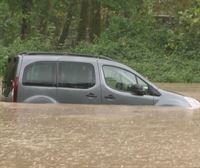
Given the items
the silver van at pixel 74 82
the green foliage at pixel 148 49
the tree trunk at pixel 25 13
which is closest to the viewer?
the silver van at pixel 74 82

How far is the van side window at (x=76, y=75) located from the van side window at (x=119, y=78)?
13.6 inches

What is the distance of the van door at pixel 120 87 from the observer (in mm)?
13617

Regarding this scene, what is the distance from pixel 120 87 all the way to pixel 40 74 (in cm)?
176

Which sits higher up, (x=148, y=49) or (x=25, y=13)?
(x=25, y=13)

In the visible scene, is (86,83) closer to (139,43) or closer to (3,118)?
(3,118)

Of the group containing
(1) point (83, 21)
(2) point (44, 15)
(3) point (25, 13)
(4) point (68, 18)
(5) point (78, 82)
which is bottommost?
(5) point (78, 82)

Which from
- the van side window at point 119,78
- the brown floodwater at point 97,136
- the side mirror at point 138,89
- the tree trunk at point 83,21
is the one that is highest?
the tree trunk at point 83,21

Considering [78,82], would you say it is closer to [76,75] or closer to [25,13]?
[76,75]

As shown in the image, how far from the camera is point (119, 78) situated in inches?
541

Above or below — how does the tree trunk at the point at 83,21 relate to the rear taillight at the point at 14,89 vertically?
above

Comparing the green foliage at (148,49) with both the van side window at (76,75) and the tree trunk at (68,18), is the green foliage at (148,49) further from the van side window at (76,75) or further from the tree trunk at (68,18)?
the van side window at (76,75)

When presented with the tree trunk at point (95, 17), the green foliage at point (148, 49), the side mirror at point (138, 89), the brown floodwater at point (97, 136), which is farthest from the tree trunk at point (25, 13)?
the brown floodwater at point (97, 136)

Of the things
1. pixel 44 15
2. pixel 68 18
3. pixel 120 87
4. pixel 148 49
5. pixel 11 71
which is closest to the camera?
pixel 120 87

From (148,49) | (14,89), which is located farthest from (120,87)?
(148,49)
